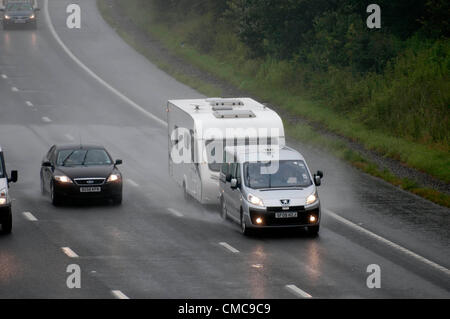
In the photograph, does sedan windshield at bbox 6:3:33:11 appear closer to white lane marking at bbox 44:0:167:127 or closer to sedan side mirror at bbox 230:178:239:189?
white lane marking at bbox 44:0:167:127

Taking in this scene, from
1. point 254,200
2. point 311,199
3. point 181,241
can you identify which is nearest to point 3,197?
point 181,241

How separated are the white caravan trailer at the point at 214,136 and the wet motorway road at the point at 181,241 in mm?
719

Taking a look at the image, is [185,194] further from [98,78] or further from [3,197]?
[98,78]

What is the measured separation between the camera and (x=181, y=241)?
24.8m

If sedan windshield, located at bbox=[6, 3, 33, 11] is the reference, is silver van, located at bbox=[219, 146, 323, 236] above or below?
below

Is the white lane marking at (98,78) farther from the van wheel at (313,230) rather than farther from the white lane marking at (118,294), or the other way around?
the white lane marking at (118,294)

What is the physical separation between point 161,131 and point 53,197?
13.3 meters

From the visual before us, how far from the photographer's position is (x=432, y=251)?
77.9 ft

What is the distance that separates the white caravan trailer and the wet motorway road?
72cm

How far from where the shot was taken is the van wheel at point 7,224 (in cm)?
2530

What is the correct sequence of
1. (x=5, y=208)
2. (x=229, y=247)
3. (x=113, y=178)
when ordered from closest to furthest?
(x=229, y=247)
(x=5, y=208)
(x=113, y=178)

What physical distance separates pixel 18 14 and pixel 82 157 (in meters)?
43.4

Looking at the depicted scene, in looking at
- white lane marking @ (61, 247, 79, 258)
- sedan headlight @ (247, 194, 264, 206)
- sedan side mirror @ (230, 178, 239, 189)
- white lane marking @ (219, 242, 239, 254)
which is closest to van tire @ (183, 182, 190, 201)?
sedan side mirror @ (230, 178, 239, 189)

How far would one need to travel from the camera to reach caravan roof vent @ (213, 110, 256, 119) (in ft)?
96.2
